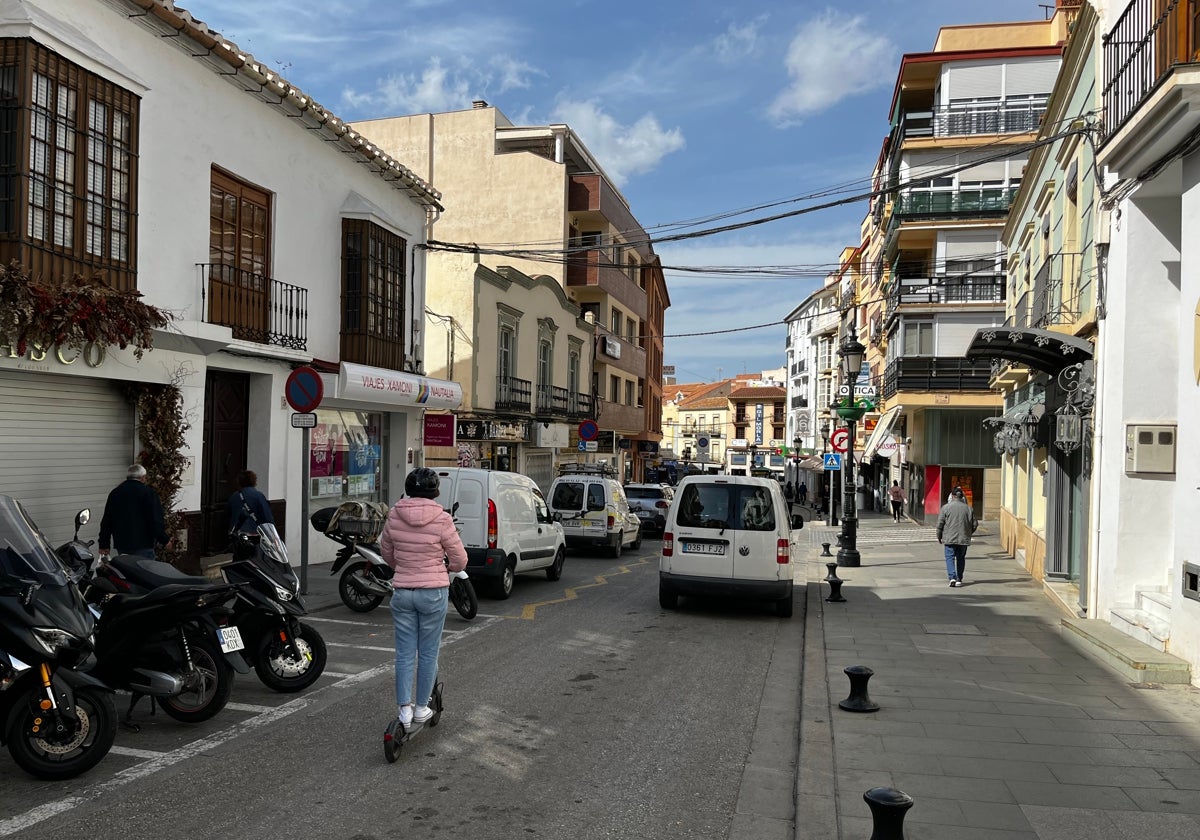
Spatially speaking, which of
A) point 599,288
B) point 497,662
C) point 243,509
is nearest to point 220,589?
point 497,662

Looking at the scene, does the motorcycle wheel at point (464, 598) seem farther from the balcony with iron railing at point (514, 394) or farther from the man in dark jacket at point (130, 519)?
the balcony with iron railing at point (514, 394)

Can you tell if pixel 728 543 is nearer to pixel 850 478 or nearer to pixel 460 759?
pixel 460 759

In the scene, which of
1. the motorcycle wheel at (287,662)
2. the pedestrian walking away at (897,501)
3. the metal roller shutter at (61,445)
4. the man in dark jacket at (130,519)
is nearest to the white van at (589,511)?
the metal roller shutter at (61,445)

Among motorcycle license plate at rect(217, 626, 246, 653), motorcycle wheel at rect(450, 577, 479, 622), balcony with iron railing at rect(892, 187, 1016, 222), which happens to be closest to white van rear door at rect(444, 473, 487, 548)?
motorcycle wheel at rect(450, 577, 479, 622)

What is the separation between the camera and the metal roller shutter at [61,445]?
10.0 meters

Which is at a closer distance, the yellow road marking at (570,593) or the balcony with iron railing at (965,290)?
the yellow road marking at (570,593)

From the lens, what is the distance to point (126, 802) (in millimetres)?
Answer: 4898

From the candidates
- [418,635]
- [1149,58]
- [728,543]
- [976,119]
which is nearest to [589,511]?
[728,543]

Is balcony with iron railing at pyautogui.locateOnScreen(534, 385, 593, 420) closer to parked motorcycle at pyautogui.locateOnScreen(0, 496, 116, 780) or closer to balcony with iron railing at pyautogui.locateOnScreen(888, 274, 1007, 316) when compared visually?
balcony with iron railing at pyautogui.locateOnScreen(888, 274, 1007, 316)

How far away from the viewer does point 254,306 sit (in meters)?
13.8

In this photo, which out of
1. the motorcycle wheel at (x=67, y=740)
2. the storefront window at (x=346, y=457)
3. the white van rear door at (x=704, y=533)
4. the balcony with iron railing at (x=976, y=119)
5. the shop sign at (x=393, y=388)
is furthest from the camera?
the balcony with iron railing at (x=976, y=119)

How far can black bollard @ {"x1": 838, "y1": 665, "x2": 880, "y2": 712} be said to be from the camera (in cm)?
705

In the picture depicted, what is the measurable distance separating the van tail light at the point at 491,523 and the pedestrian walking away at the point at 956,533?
733cm

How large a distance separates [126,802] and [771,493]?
8.63m
